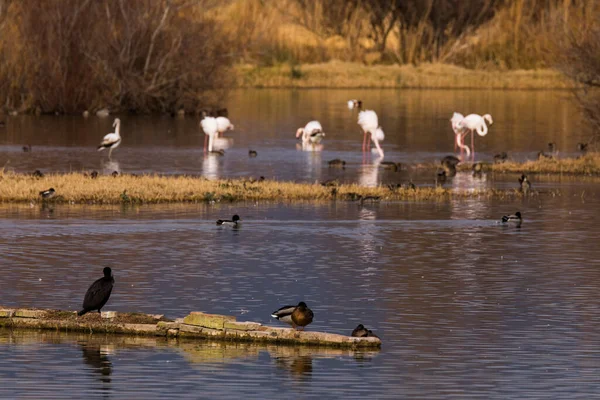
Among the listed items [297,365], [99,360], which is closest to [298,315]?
[297,365]

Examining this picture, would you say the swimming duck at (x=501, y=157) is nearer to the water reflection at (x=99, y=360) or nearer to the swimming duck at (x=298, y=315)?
the swimming duck at (x=298, y=315)

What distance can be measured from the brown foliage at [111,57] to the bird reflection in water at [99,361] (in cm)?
4206

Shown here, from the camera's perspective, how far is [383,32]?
313 feet

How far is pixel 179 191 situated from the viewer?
28.7 m

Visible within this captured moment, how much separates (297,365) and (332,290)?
4555mm

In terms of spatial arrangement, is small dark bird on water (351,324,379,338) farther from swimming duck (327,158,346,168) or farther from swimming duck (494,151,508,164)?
swimming duck (494,151,508,164)

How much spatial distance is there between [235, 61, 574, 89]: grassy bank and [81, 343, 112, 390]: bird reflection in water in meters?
72.3

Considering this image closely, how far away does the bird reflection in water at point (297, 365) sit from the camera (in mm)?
13789

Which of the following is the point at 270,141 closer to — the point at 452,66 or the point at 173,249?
the point at 173,249

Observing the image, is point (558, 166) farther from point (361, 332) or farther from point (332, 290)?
point (361, 332)

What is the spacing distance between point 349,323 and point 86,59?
1685 inches

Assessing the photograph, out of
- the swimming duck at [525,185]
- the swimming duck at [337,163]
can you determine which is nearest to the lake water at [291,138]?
the swimming duck at [337,163]

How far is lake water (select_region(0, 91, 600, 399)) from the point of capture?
13.6 meters

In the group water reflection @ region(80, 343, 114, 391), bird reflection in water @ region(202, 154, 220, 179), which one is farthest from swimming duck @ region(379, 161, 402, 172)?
water reflection @ region(80, 343, 114, 391)
